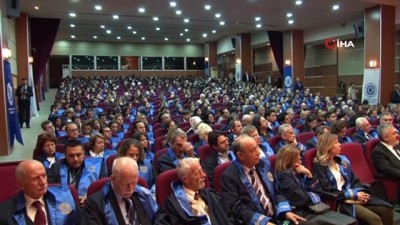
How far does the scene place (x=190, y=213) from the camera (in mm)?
2605

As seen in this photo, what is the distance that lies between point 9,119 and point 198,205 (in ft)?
22.8

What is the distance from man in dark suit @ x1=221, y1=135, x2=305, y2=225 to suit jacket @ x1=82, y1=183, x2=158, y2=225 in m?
0.63

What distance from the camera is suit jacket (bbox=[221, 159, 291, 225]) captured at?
113 inches

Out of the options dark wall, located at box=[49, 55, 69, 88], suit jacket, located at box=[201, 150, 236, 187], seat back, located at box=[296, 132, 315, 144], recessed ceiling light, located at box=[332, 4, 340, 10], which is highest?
recessed ceiling light, located at box=[332, 4, 340, 10]

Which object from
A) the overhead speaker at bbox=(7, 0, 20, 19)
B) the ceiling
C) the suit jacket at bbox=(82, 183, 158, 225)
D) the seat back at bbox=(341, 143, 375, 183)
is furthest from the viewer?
the ceiling

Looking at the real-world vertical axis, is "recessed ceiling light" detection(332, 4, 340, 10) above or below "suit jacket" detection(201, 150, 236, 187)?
above

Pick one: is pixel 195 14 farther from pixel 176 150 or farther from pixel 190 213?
pixel 190 213

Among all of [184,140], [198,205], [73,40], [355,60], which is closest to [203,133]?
[184,140]

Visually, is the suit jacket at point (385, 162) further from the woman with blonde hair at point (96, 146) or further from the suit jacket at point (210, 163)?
the woman with blonde hair at point (96, 146)

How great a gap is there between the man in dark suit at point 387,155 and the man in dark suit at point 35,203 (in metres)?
3.12

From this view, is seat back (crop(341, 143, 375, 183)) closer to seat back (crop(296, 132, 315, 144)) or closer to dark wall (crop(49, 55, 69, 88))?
seat back (crop(296, 132, 315, 144))

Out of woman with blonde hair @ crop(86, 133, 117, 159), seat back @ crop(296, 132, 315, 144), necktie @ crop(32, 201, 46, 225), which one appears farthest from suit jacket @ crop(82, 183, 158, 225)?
seat back @ crop(296, 132, 315, 144)

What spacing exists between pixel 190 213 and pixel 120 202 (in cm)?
47

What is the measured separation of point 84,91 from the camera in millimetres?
15172
